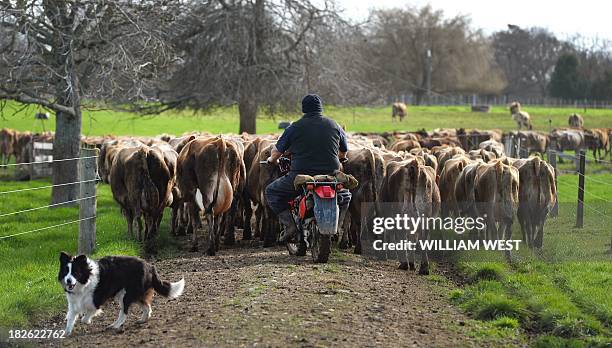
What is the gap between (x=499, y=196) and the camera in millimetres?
14023

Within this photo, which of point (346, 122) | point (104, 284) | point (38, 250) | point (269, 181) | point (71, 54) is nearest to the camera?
point (104, 284)

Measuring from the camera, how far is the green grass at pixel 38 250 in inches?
383

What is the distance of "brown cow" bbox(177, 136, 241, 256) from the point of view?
45.6ft

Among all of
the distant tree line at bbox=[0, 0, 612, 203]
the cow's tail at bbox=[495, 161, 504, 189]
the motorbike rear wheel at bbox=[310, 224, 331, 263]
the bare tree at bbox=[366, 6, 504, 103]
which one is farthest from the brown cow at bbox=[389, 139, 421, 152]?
the bare tree at bbox=[366, 6, 504, 103]

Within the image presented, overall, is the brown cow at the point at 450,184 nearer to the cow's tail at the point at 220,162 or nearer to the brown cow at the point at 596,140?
the cow's tail at the point at 220,162

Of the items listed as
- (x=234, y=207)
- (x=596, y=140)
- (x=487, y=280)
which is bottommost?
(x=487, y=280)

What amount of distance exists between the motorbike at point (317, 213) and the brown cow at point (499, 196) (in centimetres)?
272

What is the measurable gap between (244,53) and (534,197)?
22533mm

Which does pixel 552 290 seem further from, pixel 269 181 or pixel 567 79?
pixel 567 79

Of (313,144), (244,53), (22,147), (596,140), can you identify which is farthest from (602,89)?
(313,144)

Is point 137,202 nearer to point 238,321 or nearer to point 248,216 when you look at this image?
point 248,216

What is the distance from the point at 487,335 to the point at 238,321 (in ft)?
7.60

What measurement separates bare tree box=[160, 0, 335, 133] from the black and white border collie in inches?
1054

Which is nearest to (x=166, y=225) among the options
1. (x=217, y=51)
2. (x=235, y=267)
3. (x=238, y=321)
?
(x=235, y=267)
